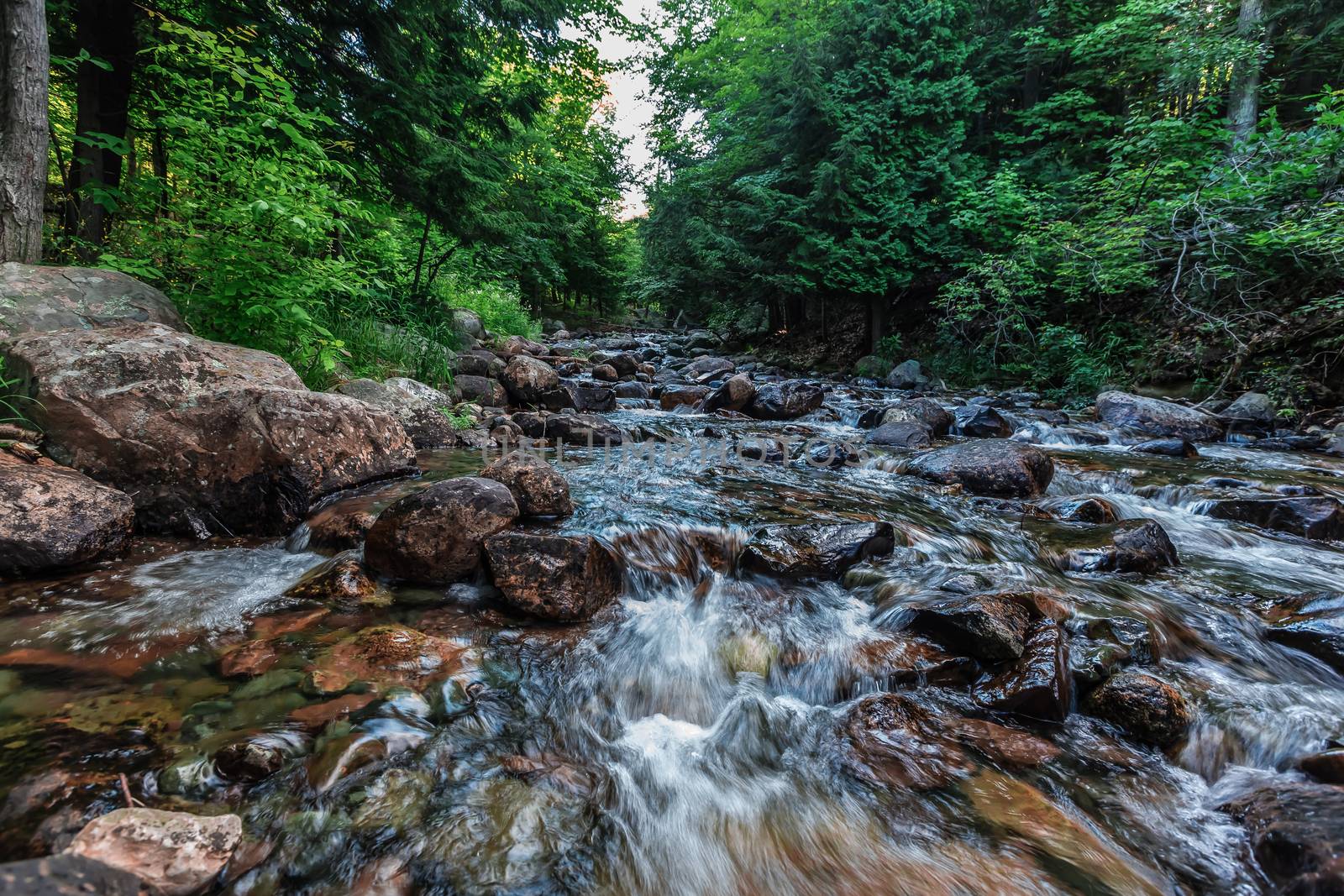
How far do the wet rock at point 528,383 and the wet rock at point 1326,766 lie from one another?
8267 mm

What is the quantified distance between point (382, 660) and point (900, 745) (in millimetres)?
2244

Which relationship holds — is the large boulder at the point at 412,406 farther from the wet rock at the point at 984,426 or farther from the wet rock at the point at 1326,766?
the wet rock at the point at 984,426

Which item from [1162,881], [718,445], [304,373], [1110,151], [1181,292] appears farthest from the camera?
[1110,151]

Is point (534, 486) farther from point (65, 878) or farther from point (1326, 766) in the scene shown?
point (1326, 766)

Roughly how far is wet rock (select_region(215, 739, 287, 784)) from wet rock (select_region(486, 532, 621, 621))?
123cm

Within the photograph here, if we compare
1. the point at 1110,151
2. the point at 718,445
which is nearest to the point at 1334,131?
the point at 1110,151

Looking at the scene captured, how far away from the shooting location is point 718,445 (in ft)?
23.4

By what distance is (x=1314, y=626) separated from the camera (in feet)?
9.16

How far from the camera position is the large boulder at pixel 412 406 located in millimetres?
5414

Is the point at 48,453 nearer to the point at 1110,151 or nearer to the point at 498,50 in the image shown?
the point at 498,50

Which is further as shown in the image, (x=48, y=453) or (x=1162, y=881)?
(x=48, y=453)

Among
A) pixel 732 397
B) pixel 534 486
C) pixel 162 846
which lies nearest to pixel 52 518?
pixel 162 846

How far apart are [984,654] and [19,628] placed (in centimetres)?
430

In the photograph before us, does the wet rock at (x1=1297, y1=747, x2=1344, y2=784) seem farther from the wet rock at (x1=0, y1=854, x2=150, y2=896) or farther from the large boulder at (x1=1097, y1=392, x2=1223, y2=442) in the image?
the large boulder at (x1=1097, y1=392, x2=1223, y2=442)
